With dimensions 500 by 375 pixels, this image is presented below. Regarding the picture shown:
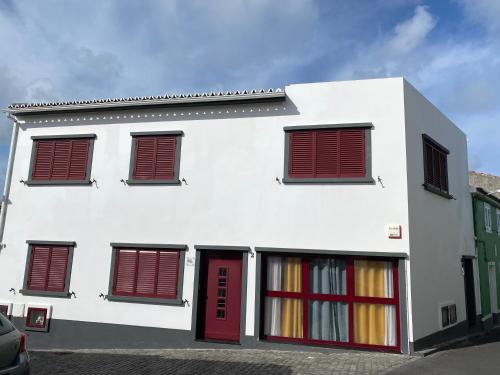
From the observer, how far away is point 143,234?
39.7 ft

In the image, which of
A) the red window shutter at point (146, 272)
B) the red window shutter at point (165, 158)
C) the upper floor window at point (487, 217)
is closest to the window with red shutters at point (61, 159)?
the red window shutter at point (165, 158)

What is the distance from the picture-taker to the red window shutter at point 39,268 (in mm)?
12626

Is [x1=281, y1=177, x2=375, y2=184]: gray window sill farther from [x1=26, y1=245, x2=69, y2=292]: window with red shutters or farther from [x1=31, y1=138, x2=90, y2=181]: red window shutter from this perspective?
[x1=26, y1=245, x2=69, y2=292]: window with red shutters

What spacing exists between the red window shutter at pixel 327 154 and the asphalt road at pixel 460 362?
4545 mm

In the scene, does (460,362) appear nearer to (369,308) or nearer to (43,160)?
(369,308)

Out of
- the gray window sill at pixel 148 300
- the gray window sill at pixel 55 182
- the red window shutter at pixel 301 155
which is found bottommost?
the gray window sill at pixel 148 300

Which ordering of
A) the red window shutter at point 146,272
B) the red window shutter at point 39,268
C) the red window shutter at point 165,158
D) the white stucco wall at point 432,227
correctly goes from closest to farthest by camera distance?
the white stucco wall at point 432,227 → the red window shutter at point 146,272 → the red window shutter at point 165,158 → the red window shutter at point 39,268

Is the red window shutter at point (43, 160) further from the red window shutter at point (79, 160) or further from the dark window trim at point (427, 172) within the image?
the dark window trim at point (427, 172)

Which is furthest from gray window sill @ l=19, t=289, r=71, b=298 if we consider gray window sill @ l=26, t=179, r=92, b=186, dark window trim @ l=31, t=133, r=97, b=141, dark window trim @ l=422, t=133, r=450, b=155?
dark window trim @ l=422, t=133, r=450, b=155

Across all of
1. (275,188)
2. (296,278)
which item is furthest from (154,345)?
(275,188)

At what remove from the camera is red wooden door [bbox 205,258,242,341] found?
36.8 ft

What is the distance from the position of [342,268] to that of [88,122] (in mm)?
8272

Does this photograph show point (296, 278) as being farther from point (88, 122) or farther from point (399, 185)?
point (88, 122)

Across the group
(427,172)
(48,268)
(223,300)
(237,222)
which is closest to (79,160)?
(48,268)
